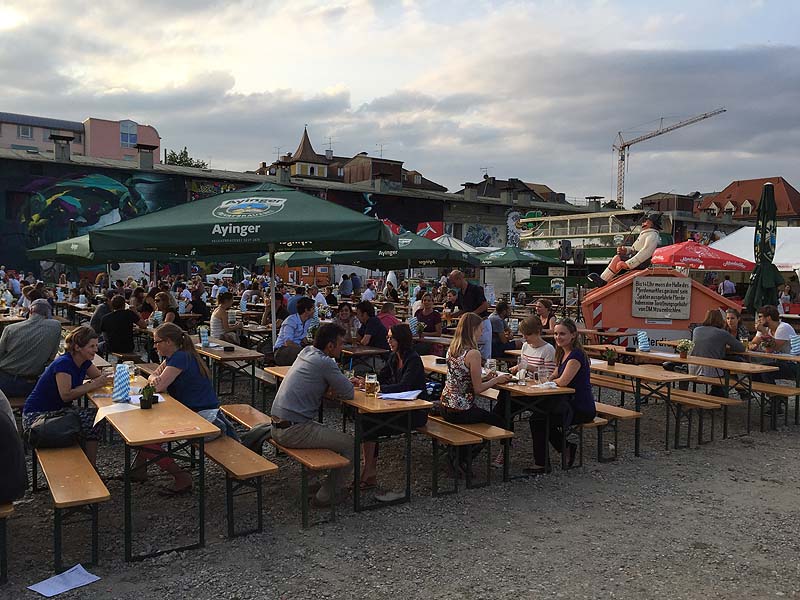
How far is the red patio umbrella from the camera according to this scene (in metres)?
14.8

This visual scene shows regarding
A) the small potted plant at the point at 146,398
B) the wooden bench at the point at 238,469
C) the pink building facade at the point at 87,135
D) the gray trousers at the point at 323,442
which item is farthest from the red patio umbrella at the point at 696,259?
the pink building facade at the point at 87,135

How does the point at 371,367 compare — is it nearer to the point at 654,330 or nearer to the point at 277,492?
the point at 277,492

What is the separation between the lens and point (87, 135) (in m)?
59.7

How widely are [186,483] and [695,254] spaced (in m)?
13.5

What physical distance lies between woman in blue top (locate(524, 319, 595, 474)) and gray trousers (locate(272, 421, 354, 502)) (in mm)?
1978

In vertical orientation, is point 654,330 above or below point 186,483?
above

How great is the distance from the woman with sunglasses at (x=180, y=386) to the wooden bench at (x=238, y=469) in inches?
17.4

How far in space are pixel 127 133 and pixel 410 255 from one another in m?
55.8

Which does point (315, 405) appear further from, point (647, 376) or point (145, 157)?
point (145, 157)

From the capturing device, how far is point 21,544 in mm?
4395

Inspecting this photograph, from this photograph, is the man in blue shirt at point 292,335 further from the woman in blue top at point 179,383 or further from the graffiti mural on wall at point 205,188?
the graffiti mural on wall at point 205,188

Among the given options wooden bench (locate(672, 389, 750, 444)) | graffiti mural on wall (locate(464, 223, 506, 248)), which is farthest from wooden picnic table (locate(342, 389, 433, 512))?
graffiti mural on wall (locate(464, 223, 506, 248))

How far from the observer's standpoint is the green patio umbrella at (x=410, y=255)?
13531mm

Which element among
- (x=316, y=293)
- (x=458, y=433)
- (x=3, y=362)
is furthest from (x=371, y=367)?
(x=316, y=293)
